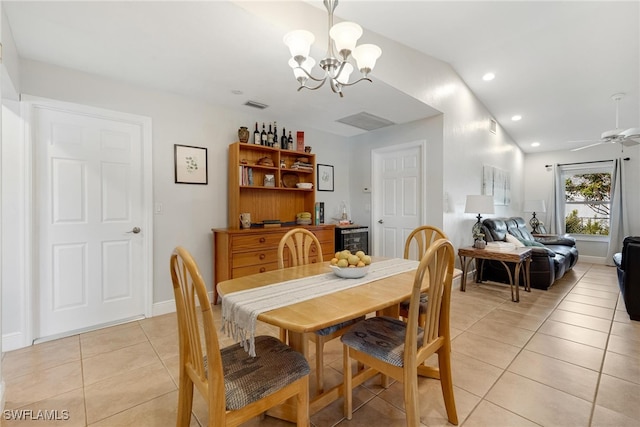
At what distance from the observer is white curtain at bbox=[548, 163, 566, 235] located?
6.27 meters

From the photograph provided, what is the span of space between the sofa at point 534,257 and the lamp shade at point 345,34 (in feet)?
12.3

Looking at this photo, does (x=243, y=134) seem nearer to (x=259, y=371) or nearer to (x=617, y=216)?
(x=259, y=371)

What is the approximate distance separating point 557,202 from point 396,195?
4.45m

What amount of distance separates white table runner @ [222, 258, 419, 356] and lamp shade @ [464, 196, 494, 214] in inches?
106

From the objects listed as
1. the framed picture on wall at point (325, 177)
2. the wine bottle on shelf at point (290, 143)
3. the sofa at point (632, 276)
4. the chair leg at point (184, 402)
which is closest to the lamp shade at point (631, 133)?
the sofa at point (632, 276)

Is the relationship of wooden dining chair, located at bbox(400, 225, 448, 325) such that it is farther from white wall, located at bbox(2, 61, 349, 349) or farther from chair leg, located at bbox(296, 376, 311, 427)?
white wall, located at bbox(2, 61, 349, 349)

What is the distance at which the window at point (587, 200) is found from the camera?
5.93m

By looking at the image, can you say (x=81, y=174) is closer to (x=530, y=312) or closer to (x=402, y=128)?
(x=402, y=128)

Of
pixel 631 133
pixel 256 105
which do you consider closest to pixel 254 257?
pixel 256 105

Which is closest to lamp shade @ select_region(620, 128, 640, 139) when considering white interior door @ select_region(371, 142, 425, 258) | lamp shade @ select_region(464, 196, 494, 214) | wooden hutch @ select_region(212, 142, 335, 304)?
lamp shade @ select_region(464, 196, 494, 214)

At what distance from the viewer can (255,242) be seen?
3246 mm

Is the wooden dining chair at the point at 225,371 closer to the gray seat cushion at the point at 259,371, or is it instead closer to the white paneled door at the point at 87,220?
the gray seat cushion at the point at 259,371

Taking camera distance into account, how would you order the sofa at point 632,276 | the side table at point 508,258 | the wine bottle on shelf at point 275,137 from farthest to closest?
the wine bottle on shelf at point 275,137, the side table at point 508,258, the sofa at point 632,276

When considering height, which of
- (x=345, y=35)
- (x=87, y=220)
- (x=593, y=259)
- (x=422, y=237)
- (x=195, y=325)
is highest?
(x=345, y=35)
